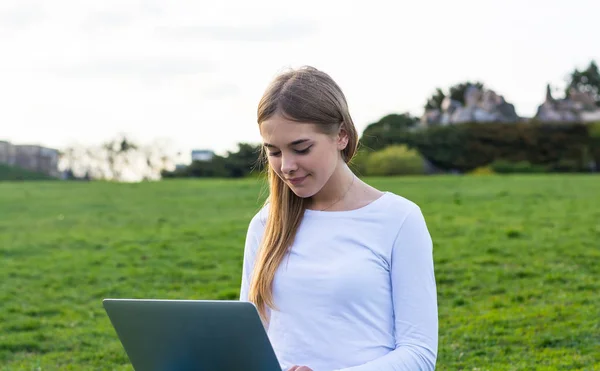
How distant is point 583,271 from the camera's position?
9234mm

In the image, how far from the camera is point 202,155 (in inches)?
1535

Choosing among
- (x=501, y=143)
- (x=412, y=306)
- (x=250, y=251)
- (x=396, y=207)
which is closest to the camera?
(x=412, y=306)

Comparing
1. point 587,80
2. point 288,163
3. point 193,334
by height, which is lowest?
point 193,334

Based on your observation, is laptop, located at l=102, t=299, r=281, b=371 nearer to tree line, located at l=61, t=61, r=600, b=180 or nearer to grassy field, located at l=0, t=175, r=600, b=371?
grassy field, located at l=0, t=175, r=600, b=371

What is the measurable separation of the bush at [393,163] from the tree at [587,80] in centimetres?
4951

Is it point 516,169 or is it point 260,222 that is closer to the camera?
point 260,222

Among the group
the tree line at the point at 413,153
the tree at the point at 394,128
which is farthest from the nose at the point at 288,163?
the tree at the point at 394,128

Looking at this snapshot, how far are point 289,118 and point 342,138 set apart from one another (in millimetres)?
238

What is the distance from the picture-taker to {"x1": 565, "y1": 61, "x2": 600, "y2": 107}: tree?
80438 millimetres

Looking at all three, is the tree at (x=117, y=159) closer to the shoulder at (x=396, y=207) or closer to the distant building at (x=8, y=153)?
the distant building at (x=8, y=153)

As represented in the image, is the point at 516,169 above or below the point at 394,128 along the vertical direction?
below

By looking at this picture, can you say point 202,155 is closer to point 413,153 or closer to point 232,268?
point 413,153

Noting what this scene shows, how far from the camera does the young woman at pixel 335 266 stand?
2.65 m

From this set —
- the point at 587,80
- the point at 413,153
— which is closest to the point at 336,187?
the point at 413,153
